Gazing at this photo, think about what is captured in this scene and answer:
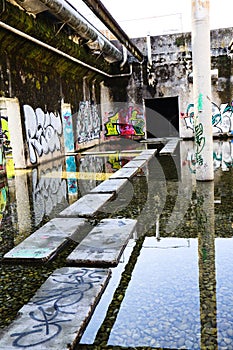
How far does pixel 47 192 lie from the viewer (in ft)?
34.6

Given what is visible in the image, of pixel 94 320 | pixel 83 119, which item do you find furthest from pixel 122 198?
pixel 83 119

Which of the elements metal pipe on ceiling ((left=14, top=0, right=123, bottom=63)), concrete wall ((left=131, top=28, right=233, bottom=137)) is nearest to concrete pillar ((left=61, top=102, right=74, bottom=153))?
metal pipe on ceiling ((left=14, top=0, right=123, bottom=63))

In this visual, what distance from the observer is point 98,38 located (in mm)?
17938

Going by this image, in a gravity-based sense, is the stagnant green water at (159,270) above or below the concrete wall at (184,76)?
below

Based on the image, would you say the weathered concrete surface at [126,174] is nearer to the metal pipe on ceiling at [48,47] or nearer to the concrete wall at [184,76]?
the metal pipe on ceiling at [48,47]

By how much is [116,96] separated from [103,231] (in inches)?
810

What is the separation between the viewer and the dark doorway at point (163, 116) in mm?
28766

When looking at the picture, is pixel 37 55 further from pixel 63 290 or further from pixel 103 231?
pixel 63 290

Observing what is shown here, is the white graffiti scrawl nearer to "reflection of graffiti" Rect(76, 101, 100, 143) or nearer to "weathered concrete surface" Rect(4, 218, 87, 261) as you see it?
"reflection of graffiti" Rect(76, 101, 100, 143)

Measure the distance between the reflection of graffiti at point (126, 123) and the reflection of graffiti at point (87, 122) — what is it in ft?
4.07

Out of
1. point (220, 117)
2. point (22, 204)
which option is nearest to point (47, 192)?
point (22, 204)

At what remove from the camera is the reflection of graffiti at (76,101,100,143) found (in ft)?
73.4

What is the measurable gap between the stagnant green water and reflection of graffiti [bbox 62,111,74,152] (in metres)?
10.5

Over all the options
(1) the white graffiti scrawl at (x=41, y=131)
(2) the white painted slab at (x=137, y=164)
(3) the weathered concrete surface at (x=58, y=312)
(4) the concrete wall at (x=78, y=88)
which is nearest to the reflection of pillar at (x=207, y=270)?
(3) the weathered concrete surface at (x=58, y=312)
